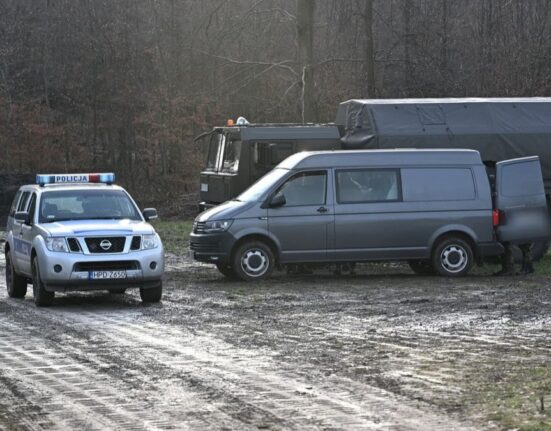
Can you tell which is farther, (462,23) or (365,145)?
(462,23)

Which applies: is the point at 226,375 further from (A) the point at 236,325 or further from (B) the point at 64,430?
(A) the point at 236,325

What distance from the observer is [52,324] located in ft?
48.3

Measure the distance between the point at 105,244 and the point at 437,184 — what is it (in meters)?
6.39

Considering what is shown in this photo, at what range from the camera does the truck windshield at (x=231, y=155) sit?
23.9 metres

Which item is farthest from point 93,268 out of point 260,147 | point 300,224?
point 260,147

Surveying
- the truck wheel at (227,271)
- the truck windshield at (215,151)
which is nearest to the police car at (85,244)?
the truck wheel at (227,271)

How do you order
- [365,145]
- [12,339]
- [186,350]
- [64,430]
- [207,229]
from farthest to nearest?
[365,145] < [207,229] < [12,339] < [186,350] < [64,430]

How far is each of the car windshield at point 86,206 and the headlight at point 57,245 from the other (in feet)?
3.15

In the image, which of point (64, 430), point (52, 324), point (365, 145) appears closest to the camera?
point (64, 430)

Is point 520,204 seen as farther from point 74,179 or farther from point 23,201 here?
point 23,201

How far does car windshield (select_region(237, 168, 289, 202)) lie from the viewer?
20.1 meters

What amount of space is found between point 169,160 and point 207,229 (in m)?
28.7

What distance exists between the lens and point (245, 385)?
9773 millimetres

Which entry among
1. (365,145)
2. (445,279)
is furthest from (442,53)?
(445,279)
